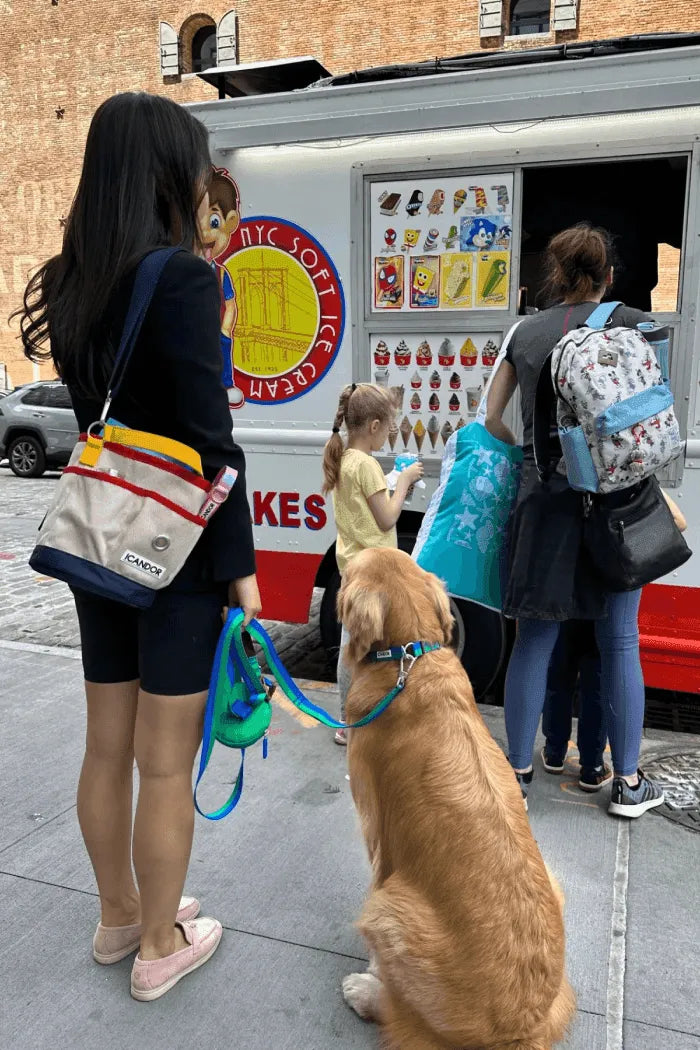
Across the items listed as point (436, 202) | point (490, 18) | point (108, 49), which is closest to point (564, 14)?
point (490, 18)

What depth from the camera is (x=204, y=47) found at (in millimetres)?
24609

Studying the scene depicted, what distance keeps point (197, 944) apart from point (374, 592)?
1.18m

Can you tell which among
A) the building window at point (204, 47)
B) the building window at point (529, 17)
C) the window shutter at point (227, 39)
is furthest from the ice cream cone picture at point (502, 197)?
the building window at point (204, 47)

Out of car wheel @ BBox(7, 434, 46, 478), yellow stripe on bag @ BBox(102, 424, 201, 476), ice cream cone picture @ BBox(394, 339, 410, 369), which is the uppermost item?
ice cream cone picture @ BBox(394, 339, 410, 369)

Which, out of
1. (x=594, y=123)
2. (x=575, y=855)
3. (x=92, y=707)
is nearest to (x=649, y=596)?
(x=575, y=855)

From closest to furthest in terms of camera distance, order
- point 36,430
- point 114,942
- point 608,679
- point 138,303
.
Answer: point 138,303
point 114,942
point 608,679
point 36,430

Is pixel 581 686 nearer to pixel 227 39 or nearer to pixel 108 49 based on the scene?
pixel 227 39

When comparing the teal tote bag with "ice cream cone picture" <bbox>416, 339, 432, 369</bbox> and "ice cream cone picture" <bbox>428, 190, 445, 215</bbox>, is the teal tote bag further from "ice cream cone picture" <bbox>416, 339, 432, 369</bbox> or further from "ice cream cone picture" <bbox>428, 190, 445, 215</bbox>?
"ice cream cone picture" <bbox>428, 190, 445, 215</bbox>

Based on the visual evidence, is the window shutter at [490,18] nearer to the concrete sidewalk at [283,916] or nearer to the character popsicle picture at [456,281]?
the character popsicle picture at [456,281]

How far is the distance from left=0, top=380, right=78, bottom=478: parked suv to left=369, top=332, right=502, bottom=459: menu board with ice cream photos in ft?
40.9

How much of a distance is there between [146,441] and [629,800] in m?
2.44

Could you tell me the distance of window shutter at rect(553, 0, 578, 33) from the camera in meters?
19.5

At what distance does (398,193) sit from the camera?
13.3 ft

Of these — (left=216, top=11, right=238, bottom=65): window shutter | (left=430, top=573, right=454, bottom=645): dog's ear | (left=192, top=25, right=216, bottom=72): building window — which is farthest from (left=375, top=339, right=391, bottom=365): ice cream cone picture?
(left=192, top=25, right=216, bottom=72): building window
